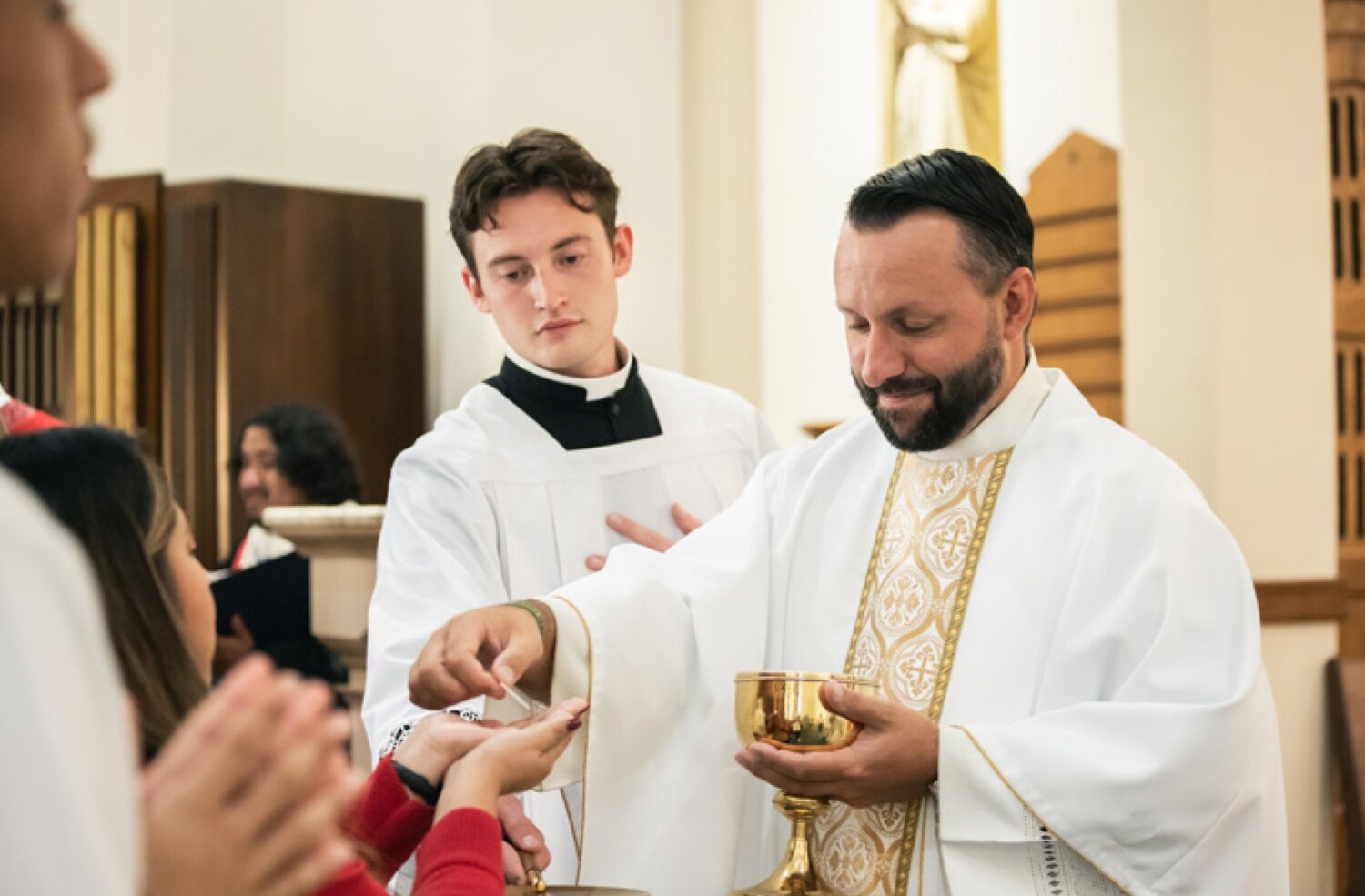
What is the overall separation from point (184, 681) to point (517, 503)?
1804mm

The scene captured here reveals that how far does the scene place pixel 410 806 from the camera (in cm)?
219

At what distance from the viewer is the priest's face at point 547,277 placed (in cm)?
336

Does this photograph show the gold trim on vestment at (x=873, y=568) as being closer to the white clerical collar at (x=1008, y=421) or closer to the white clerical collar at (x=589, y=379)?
the white clerical collar at (x=1008, y=421)

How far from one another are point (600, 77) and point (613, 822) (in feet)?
19.0

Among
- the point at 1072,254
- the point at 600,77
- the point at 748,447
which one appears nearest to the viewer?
the point at 748,447

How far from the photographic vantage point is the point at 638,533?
3447 millimetres

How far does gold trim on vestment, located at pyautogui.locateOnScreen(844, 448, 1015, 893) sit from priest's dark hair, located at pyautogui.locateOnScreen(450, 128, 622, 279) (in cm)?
91

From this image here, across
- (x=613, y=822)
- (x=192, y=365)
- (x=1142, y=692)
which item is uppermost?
(x=192, y=365)

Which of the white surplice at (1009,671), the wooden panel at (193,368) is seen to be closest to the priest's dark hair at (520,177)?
the white surplice at (1009,671)

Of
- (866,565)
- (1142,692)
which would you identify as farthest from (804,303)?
(1142,692)

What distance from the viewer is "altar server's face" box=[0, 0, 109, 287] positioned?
100cm

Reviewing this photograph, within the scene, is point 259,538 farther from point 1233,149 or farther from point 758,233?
point 1233,149

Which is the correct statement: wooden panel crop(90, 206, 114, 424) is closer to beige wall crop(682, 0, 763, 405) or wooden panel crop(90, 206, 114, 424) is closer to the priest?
beige wall crop(682, 0, 763, 405)

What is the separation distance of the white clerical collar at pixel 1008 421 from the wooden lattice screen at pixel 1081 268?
313cm
